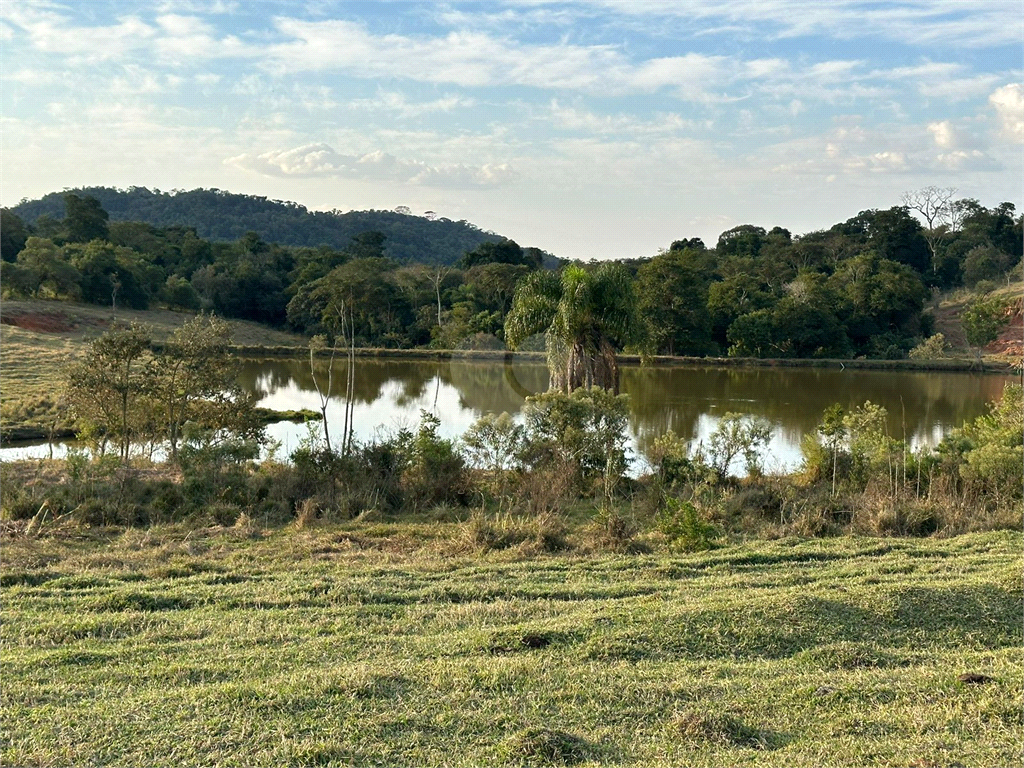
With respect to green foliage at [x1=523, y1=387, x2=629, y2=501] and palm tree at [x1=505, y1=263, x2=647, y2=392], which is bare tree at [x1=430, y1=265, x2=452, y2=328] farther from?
green foliage at [x1=523, y1=387, x2=629, y2=501]

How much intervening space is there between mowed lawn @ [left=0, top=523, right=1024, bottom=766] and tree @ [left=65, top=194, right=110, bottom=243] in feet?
168

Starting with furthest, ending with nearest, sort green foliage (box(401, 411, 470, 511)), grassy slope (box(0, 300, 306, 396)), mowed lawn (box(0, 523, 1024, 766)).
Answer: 1. grassy slope (box(0, 300, 306, 396))
2. green foliage (box(401, 411, 470, 511))
3. mowed lawn (box(0, 523, 1024, 766))

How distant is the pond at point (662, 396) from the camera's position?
17452 millimetres

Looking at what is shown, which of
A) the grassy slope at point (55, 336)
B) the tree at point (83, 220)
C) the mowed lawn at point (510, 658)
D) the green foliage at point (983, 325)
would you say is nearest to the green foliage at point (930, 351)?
the green foliage at point (983, 325)

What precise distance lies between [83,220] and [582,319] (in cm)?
4532

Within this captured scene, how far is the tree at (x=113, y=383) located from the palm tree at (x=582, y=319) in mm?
7499

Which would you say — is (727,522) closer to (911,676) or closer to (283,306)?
(911,676)

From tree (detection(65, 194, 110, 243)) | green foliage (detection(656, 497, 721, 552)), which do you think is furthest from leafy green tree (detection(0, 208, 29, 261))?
green foliage (detection(656, 497, 721, 552))

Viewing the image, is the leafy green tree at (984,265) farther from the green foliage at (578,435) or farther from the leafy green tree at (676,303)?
the green foliage at (578,435)

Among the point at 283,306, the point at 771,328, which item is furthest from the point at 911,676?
the point at 283,306

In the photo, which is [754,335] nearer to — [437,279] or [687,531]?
[437,279]

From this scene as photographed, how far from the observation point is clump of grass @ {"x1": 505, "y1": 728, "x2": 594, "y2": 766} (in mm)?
3467

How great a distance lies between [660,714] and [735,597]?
6.98 feet

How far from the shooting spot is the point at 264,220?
9519cm
